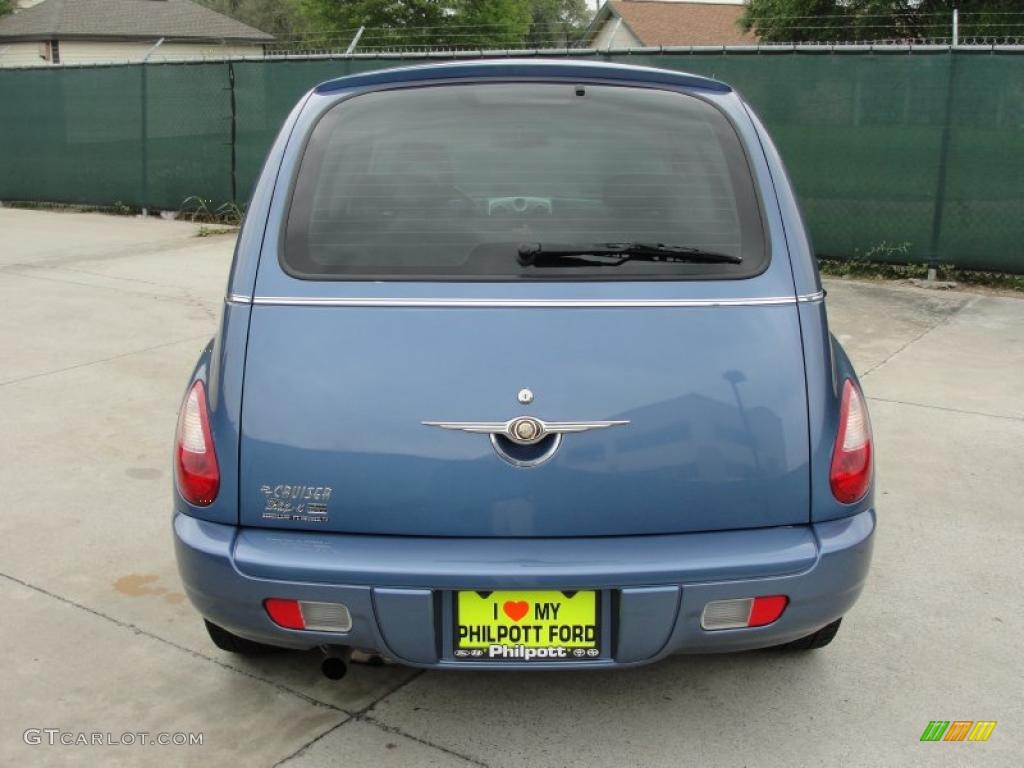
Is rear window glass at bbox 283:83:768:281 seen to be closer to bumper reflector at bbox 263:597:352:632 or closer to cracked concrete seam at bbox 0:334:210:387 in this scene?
bumper reflector at bbox 263:597:352:632

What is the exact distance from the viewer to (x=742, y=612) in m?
2.51

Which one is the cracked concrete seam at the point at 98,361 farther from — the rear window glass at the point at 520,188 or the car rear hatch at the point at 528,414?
the car rear hatch at the point at 528,414

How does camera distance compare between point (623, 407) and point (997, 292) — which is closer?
point (623, 407)

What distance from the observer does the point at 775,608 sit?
2.52m

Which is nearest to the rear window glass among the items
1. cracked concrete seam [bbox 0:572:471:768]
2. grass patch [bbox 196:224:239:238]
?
cracked concrete seam [bbox 0:572:471:768]

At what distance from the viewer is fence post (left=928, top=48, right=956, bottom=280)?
337 inches

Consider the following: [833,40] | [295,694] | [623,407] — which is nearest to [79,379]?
[295,694]

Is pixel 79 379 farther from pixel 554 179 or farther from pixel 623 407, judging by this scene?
pixel 623 407

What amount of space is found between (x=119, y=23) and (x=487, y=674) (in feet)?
150

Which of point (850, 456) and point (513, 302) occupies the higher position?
point (513, 302)

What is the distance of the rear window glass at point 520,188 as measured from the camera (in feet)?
8.78

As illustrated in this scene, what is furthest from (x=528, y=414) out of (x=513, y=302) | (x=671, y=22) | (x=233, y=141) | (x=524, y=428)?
(x=671, y=22)

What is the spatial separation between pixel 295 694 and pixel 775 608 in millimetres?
1362

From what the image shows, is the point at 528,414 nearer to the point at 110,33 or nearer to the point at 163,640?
the point at 163,640
